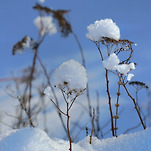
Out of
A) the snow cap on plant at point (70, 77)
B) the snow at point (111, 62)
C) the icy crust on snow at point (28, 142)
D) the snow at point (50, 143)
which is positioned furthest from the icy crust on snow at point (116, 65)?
the icy crust on snow at point (28, 142)

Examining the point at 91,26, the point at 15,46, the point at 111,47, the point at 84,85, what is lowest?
the point at 84,85

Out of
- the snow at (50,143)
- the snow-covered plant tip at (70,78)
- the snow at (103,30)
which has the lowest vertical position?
the snow at (50,143)

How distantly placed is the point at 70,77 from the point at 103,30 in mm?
374

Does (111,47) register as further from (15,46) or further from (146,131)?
(15,46)

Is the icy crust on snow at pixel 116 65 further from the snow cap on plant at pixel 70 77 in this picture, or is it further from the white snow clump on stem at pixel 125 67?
the snow cap on plant at pixel 70 77

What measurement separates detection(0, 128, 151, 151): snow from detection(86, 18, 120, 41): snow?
53 cm

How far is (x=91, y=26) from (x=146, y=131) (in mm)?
640

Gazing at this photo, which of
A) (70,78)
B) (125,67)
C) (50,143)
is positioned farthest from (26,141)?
(125,67)

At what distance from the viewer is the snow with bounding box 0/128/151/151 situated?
113cm

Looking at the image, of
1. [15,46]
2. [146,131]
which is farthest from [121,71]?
[15,46]

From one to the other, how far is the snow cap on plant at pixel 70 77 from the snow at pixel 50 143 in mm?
281

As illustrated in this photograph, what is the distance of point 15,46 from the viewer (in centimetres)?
362

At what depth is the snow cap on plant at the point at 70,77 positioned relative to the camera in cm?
110

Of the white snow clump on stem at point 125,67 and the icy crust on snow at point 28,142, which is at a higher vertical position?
the white snow clump on stem at point 125,67
